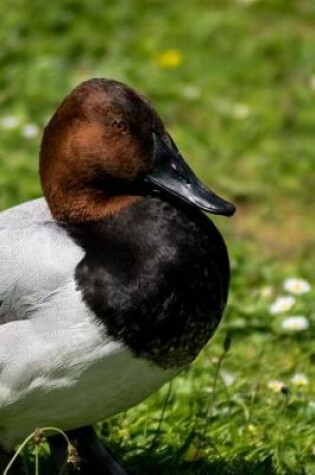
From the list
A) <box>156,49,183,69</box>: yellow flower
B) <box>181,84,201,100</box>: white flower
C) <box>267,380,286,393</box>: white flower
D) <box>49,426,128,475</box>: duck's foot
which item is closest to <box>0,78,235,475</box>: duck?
<box>49,426,128,475</box>: duck's foot

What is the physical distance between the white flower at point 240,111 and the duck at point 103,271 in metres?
2.96

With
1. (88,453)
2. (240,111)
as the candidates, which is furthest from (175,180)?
(240,111)

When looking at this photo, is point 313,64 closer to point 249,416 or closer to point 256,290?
point 256,290

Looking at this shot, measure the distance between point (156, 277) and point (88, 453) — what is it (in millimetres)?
698

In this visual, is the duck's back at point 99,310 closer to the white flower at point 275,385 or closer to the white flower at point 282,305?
the white flower at point 275,385

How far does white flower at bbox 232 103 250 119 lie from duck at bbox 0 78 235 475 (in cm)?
296

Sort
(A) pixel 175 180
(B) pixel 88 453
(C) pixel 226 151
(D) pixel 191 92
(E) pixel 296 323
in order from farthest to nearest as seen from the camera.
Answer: (D) pixel 191 92 → (C) pixel 226 151 → (E) pixel 296 323 → (B) pixel 88 453 → (A) pixel 175 180

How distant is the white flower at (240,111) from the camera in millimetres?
6523

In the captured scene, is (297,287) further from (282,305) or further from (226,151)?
(226,151)

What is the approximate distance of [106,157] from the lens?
3.51m

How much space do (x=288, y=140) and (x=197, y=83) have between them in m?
0.66

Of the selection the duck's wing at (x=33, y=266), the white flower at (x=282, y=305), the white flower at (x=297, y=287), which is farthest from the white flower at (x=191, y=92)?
the duck's wing at (x=33, y=266)

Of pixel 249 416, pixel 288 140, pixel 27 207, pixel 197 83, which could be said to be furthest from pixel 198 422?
pixel 197 83

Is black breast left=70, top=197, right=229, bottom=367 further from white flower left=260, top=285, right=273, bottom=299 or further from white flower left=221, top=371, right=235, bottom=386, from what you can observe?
white flower left=260, top=285, right=273, bottom=299
